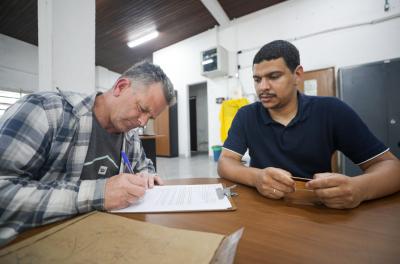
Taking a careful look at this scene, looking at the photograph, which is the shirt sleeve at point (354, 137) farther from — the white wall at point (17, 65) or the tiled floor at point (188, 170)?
the white wall at point (17, 65)

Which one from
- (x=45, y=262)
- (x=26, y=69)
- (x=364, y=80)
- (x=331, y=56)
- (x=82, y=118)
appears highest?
(x=26, y=69)

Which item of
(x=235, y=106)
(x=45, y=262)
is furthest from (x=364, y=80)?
(x=45, y=262)

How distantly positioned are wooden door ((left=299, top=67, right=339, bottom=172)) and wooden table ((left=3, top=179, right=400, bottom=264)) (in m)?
3.41

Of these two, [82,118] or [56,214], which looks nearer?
[56,214]

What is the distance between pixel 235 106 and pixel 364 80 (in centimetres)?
203

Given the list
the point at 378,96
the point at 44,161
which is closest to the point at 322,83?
the point at 378,96

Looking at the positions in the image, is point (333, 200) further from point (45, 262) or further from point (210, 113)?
point (210, 113)

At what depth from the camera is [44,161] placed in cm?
65

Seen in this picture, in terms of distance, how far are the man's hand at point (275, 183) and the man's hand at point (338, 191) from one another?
2.7 inches

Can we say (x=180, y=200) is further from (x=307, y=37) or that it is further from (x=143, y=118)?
(x=307, y=37)

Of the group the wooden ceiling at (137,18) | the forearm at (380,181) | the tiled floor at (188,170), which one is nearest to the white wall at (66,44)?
the forearm at (380,181)

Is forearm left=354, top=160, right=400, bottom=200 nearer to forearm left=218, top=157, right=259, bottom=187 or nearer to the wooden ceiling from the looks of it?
forearm left=218, top=157, right=259, bottom=187

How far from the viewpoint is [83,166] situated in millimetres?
756

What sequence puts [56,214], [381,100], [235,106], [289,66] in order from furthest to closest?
[235,106], [381,100], [289,66], [56,214]
